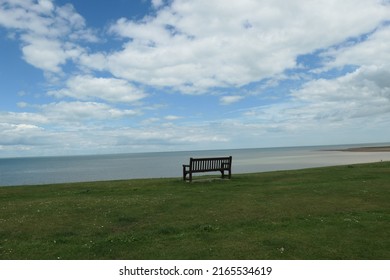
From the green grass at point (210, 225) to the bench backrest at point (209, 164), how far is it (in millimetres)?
5392

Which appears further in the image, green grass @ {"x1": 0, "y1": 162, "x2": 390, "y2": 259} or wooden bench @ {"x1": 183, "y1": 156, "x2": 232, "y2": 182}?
wooden bench @ {"x1": 183, "y1": 156, "x2": 232, "y2": 182}

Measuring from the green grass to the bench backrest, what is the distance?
539 cm

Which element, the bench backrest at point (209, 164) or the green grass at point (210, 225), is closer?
the green grass at point (210, 225)

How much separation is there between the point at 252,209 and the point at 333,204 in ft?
10.8

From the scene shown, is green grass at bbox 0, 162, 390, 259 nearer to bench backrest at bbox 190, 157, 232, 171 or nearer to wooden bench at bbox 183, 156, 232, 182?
wooden bench at bbox 183, 156, 232, 182

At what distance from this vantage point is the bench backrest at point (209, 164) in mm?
22500

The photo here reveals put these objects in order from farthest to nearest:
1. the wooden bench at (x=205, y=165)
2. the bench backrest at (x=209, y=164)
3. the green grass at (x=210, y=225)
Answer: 1. the bench backrest at (x=209, y=164)
2. the wooden bench at (x=205, y=165)
3. the green grass at (x=210, y=225)

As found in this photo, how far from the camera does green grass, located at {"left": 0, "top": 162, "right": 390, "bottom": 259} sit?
26.5 feet

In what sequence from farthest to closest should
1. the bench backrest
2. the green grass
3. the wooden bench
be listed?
1. the bench backrest
2. the wooden bench
3. the green grass

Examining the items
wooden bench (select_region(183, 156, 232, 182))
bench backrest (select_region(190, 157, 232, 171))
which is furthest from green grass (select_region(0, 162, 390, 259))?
bench backrest (select_region(190, 157, 232, 171))

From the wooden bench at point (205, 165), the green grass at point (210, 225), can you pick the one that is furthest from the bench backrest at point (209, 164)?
the green grass at point (210, 225)

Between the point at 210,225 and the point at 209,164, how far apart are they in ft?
41.9

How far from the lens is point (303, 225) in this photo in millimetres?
10125

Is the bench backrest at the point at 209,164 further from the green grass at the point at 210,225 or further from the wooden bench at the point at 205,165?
the green grass at the point at 210,225
